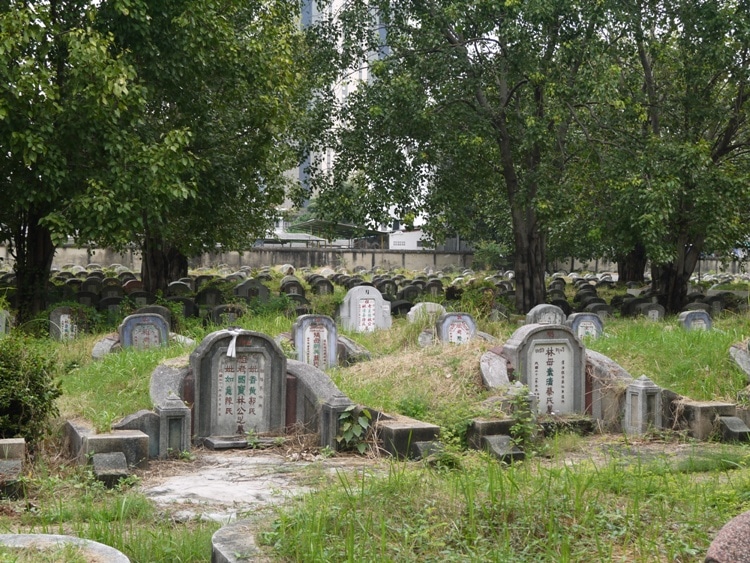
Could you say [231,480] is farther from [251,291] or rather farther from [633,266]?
[633,266]

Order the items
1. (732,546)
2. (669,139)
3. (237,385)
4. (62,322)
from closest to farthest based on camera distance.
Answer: (732,546), (237,385), (62,322), (669,139)

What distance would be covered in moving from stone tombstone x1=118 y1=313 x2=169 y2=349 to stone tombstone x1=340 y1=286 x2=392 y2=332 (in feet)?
14.5

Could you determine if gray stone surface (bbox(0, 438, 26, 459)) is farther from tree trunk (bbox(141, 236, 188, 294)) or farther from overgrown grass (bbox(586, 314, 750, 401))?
tree trunk (bbox(141, 236, 188, 294))

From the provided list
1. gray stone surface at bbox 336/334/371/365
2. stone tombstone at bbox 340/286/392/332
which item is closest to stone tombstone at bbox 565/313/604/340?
stone tombstone at bbox 340/286/392/332

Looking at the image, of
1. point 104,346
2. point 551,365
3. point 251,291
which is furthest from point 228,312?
point 551,365

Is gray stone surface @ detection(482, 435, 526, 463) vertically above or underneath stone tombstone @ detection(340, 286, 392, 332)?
underneath

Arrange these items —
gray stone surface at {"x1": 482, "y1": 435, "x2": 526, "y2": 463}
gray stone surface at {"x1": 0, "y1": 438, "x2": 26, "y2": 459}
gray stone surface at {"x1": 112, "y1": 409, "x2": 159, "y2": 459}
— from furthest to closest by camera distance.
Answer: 1. gray stone surface at {"x1": 482, "y1": 435, "x2": 526, "y2": 463}
2. gray stone surface at {"x1": 112, "y1": 409, "x2": 159, "y2": 459}
3. gray stone surface at {"x1": 0, "y1": 438, "x2": 26, "y2": 459}

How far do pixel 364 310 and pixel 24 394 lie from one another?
10.2 meters

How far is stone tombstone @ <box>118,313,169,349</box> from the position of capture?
14047 millimetres

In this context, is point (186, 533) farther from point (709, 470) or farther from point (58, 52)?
point (58, 52)

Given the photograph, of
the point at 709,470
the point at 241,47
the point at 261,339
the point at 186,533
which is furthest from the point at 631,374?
the point at 241,47

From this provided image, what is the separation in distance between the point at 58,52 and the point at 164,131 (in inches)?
107

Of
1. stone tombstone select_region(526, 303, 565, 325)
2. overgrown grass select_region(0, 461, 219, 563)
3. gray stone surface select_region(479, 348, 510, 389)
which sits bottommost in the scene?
overgrown grass select_region(0, 461, 219, 563)

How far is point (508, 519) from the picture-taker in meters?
5.42
